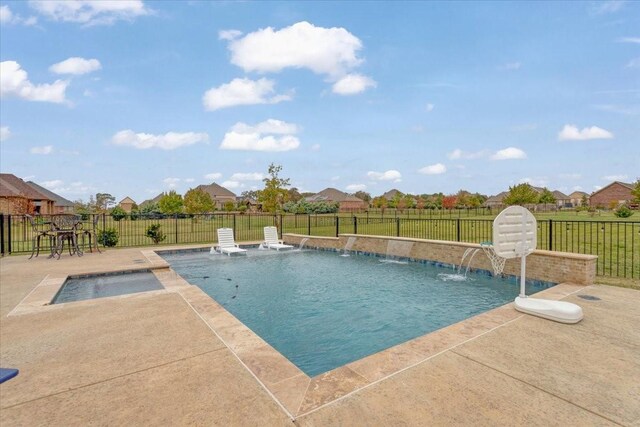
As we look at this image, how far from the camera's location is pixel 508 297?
19.5 feet

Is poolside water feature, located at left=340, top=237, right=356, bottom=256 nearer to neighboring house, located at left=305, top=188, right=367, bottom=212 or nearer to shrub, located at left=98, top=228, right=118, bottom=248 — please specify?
shrub, located at left=98, top=228, right=118, bottom=248

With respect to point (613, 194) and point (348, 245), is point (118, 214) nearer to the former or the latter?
point (348, 245)

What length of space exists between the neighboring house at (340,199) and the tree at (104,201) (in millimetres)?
43424

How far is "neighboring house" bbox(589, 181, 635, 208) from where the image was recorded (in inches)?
2435

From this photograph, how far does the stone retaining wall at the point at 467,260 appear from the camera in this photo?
5.65 metres

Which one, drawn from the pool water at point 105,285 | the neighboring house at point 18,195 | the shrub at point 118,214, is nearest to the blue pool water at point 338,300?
the pool water at point 105,285

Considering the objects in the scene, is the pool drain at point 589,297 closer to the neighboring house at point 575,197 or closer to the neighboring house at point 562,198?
the neighboring house at point 562,198

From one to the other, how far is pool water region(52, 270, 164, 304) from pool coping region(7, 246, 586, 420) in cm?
74

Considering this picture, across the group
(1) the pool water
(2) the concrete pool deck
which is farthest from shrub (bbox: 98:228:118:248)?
(2) the concrete pool deck

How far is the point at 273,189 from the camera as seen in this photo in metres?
Result: 19.3

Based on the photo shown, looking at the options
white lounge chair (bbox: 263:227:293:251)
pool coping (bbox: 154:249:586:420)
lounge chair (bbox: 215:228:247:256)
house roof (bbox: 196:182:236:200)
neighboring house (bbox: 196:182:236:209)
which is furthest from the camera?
house roof (bbox: 196:182:236:200)

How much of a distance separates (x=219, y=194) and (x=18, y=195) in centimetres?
4830

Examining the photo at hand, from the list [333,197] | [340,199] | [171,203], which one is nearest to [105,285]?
[171,203]

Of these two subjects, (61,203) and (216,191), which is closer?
(61,203)
